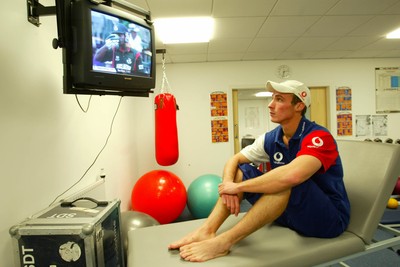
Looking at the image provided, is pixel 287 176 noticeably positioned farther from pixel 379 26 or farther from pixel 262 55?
pixel 262 55

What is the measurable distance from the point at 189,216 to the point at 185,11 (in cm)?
246

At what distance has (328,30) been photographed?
3008 millimetres

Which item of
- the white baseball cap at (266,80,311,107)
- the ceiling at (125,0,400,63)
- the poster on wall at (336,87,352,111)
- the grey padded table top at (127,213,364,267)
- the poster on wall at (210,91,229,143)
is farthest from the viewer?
the poster on wall at (336,87,352,111)

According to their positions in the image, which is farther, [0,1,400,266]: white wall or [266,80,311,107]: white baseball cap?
[266,80,311,107]: white baseball cap

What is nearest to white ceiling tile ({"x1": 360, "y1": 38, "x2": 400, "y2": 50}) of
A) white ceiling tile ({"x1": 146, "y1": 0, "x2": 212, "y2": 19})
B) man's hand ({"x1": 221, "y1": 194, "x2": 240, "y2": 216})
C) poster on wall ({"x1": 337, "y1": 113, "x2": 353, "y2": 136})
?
poster on wall ({"x1": 337, "y1": 113, "x2": 353, "y2": 136})

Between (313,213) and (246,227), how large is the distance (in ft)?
1.02

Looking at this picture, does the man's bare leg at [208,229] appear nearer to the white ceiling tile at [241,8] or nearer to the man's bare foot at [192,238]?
the man's bare foot at [192,238]

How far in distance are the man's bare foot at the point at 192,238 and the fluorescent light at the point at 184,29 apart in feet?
6.97

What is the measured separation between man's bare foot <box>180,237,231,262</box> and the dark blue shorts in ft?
1.18

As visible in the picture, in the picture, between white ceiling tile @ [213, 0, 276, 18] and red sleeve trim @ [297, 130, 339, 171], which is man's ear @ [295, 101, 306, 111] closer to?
red sleeve trim @ [297, 130, 339, 171]

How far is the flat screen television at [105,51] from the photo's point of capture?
1.08 meters

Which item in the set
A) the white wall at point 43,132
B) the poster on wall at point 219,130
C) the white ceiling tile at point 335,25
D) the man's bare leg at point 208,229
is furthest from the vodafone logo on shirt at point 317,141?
the poster on wall at point 219,130

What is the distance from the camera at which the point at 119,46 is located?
1.26 metres

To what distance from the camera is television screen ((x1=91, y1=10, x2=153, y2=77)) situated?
1.15 metres
